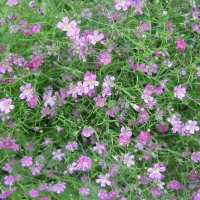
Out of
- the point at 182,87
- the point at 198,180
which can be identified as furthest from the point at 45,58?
the point at 198,180

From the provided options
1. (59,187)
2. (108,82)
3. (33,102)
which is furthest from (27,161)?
(108,82)

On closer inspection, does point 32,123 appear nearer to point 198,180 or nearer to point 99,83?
point 99,83

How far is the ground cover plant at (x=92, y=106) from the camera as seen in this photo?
2.30 meters

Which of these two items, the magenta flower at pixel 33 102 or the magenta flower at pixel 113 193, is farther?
the magenta flower at pixel 113 193

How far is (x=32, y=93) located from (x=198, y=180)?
136cm

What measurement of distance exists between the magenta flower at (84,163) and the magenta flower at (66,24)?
84 cm

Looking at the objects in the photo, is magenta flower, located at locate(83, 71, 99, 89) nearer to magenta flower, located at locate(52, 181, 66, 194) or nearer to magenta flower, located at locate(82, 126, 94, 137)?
magenta flower, located at locate(82, 126, 94, 137)

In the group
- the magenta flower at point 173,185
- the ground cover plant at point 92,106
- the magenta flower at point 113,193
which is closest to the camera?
the ground cover plant at point 92,106

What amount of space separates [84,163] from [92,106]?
404 mm

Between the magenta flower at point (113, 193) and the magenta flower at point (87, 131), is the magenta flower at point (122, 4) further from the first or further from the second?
the magenta flower at point (113, 193)

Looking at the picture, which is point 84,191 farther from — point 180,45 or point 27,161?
point 180,45

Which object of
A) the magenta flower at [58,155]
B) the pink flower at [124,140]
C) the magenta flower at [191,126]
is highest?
the pink flower at [124,140]

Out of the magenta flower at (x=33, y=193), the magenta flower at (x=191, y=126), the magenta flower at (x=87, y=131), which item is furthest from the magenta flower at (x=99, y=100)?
the magenta flower at (x=33, y=193)

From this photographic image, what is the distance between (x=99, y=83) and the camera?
94.7 inches
